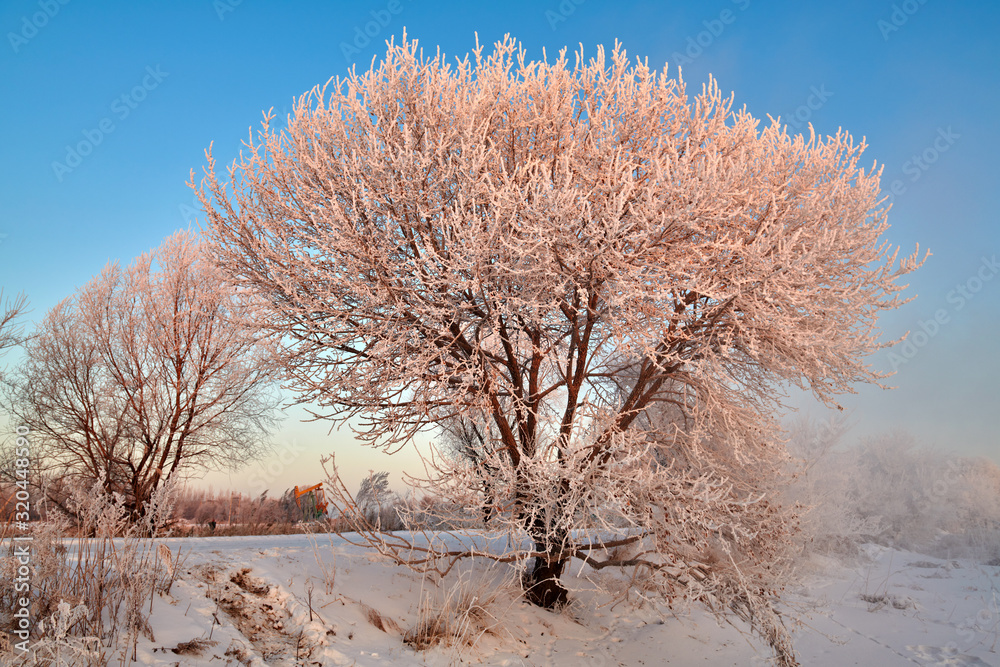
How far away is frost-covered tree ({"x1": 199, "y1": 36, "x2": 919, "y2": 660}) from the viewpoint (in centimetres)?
527

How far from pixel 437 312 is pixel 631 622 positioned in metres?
5.24

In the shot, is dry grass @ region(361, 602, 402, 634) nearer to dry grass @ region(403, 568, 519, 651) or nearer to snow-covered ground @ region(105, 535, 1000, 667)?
snow-covered ground @ region(105, 535, 1000, 667)

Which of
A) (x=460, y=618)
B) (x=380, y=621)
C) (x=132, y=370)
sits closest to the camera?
(x=460, y=618)

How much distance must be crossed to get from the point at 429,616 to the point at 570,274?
3811mm

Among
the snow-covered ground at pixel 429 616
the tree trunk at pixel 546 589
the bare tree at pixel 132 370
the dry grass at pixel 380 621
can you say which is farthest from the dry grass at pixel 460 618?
the bare tree at pixel 132 370

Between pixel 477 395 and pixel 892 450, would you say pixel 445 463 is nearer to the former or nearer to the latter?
pixel 477 395

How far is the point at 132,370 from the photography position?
477 inches

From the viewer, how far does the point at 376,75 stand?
21.3 feet

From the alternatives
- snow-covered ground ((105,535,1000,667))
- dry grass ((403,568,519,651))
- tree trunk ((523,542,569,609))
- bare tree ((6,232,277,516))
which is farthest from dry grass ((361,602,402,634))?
bare tree ((6,232,277,516))

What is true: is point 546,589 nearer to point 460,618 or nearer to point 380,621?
point 460,618

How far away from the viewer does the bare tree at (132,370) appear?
12.1 m

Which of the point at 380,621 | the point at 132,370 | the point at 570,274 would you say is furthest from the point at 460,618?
the point at 132,370

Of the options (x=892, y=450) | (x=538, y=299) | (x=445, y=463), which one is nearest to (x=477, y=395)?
(x=445, y=463)

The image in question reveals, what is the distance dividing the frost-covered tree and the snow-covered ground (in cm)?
73
